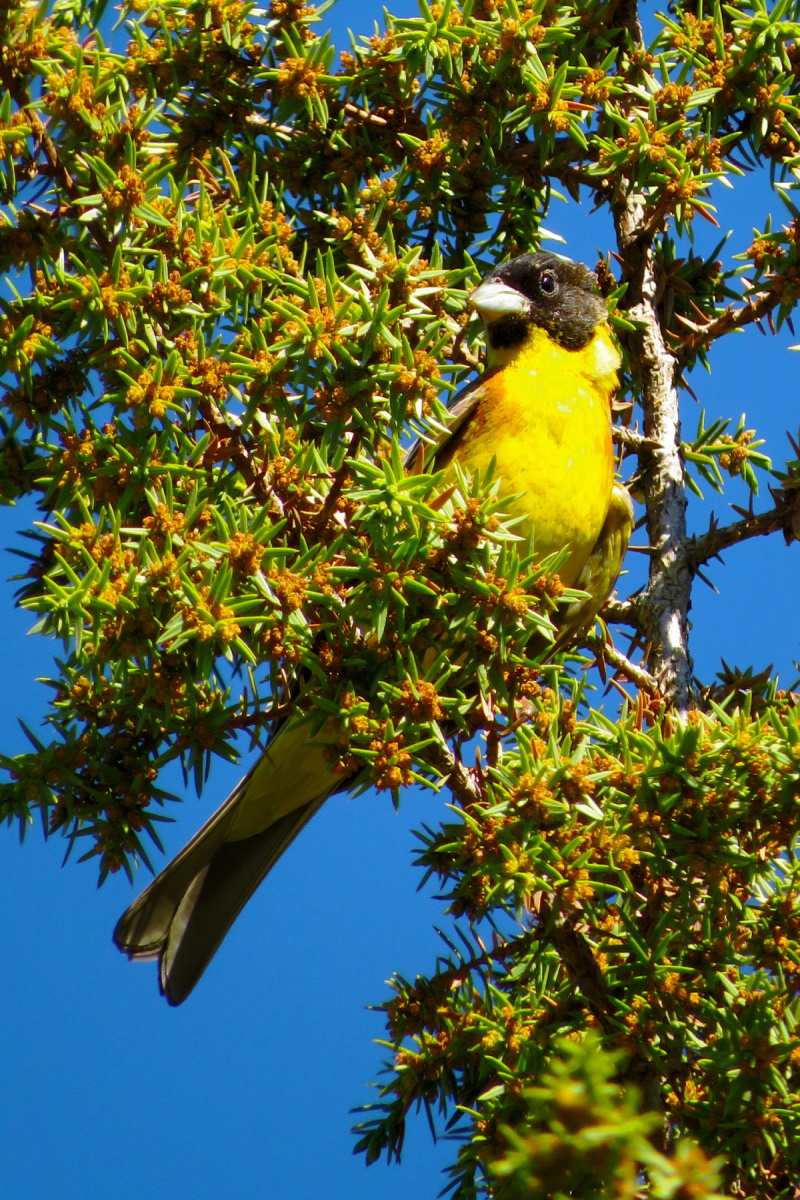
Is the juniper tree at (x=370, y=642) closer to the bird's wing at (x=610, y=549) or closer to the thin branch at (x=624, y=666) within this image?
the thin branch at (x=624, y=666)

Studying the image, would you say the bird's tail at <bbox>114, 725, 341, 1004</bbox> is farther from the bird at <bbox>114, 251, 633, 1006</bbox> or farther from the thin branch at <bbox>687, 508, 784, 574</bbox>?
the thin branch at <bbox>687, 508, 784, 574</bbox>

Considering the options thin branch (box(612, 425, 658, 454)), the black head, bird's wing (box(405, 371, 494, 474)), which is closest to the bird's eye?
the black head

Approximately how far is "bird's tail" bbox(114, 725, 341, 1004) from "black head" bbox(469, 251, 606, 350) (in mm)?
1372

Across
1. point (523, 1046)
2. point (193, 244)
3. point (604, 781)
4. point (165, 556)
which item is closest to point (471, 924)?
point (523, 1046)

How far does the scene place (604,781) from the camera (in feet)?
6.11

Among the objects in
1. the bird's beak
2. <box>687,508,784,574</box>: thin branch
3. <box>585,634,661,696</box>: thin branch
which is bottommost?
<box>585,634,661,696</box>: thin branch

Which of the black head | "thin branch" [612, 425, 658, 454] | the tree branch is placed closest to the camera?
the tree branch

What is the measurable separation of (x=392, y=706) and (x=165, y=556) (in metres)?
0.39

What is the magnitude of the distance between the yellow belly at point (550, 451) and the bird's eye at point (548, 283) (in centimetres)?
34

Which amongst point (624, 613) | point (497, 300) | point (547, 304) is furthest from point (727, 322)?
point (547, 304)

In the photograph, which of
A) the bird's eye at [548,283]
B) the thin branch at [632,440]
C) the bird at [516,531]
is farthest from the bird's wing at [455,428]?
the thin branch at [632,440]

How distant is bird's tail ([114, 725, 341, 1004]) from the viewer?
305cm

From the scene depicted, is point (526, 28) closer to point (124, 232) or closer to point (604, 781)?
point (124, 232)

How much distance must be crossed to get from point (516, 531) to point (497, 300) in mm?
747
